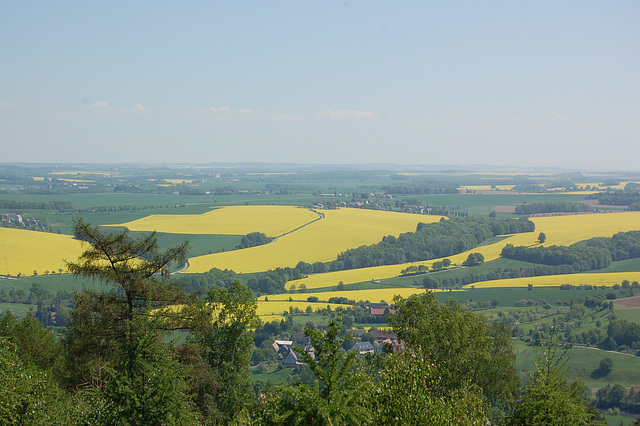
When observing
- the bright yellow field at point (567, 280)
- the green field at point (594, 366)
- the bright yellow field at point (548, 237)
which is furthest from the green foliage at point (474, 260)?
the green field at point (594, 366)

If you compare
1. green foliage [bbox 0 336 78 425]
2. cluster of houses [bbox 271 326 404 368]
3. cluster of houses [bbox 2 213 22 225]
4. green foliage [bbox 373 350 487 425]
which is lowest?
cluster of houses [bbox 271 326 404 368]

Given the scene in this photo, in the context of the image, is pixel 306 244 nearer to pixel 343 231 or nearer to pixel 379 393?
pixel 343 231

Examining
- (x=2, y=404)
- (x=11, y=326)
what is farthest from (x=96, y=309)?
(x=11, y=326)

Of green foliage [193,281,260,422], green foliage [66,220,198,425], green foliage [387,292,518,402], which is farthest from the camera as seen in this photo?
green foliage [193,281,260,422]

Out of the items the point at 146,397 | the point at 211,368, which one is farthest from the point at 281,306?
the point at 146,397

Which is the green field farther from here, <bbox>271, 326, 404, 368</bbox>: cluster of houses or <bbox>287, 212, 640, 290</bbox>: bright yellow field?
<bbox>287, 212, 640, 290</bbox>: bright yellow field

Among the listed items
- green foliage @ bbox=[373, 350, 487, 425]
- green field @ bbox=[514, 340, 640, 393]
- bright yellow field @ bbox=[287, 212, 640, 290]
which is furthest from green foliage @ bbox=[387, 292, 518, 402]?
bright yellow field @ bbox=[287, 212, 640, 290]

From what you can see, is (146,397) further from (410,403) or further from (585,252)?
(585,252)

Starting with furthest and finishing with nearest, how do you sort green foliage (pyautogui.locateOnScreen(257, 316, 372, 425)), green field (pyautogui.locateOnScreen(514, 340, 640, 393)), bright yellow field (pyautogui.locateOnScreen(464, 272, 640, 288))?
bright yellow field (pyautogui.locateOnScreen(464, 272, 640, 288))
green field (pyautogui.locateOnScreen(514, 340, 640, 393))
green foliage (pyautogui.locateOnScreen(257, 316, 372, 425))
